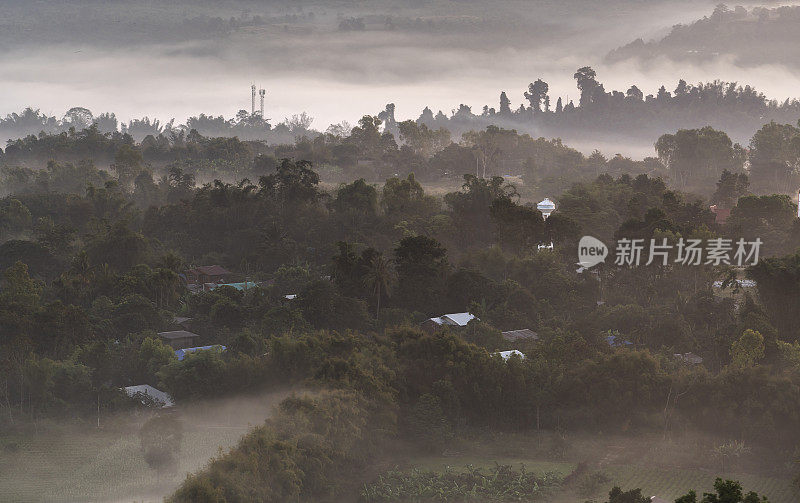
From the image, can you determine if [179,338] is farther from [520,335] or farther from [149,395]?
[520,335]

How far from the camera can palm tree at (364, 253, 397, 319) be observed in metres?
33.8

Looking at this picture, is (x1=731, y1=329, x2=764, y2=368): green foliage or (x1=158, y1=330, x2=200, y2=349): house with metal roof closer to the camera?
(x1=731, y1=329, x2=764, y2=368): green foliage

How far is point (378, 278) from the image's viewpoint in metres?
33.8

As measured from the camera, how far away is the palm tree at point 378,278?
3381 cm

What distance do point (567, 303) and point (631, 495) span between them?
18929 millimetres

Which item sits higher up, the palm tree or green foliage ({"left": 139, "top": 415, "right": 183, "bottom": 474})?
the palm tree

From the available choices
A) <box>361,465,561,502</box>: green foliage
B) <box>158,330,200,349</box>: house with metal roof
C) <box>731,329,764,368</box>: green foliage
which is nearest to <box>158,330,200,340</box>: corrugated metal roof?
<box>158,330,200,349</box>: house with metal roof

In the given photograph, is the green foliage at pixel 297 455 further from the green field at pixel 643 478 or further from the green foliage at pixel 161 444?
the green foliage at pixel 161 444

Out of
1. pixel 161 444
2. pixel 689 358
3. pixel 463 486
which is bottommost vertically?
pixel 463 486

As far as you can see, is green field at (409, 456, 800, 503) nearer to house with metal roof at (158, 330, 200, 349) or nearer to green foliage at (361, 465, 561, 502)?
green foliage at (361, 465, 561, 502)

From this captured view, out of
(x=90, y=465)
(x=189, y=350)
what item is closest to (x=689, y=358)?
(x=189, y=350)

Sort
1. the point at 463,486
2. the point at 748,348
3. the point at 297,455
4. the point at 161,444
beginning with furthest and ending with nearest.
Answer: the point at 748,348 < the point at 161,444 < the point at 463,486 < the point at 297,455

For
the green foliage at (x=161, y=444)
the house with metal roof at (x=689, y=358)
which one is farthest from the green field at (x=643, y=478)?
the house with metal roof at (x=689, y=358)

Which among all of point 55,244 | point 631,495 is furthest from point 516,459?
point 55,244
